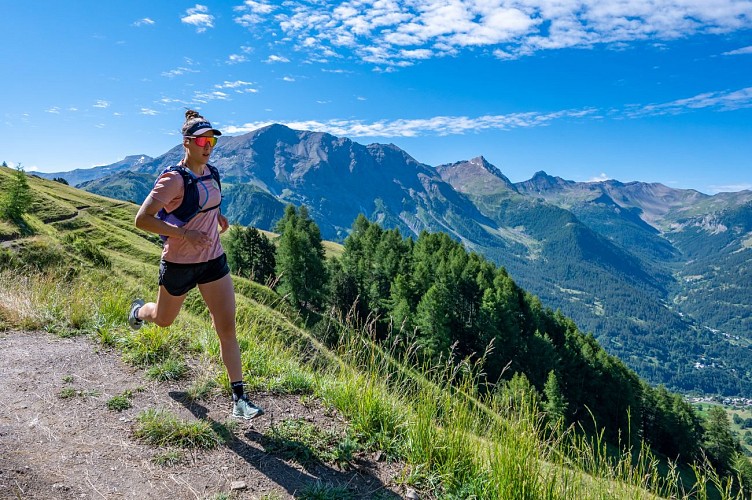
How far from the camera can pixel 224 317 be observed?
5.29 metres

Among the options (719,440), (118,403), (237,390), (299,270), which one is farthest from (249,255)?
(719,440)

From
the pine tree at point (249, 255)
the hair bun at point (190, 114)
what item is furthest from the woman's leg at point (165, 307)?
the pine tree at point (249, 255)

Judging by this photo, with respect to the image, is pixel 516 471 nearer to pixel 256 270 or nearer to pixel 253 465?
pixel 253 465

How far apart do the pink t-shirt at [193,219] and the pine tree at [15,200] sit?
1794 inches

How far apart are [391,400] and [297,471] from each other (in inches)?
58.9

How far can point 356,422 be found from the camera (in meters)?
5.12

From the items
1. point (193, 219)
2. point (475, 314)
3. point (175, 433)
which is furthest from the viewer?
point (475, 314)

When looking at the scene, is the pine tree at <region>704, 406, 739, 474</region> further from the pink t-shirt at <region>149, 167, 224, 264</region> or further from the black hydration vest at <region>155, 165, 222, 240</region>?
the black hydration vest at <region>155, 165, 222, 240</region>

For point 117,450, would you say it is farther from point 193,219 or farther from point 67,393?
point 193,219

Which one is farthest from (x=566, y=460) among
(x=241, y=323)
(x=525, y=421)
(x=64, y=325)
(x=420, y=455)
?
(x=64, y=325)

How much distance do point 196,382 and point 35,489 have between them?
215 centimetres

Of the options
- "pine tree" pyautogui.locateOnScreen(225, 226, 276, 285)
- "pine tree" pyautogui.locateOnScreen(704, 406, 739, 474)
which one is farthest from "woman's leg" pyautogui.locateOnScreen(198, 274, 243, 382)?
"pine tree" pyautogui.locateOnScreen(704, 406, 739, 474)

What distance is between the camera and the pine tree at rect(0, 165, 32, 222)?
3884 centimetres

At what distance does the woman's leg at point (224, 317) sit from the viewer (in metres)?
5.27
